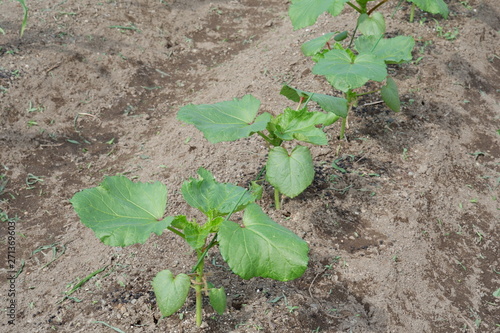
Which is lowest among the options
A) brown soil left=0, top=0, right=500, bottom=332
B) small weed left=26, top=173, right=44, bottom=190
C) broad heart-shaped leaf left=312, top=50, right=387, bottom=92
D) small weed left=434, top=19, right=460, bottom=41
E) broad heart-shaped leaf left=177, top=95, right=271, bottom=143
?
small weed left=26, top=173, right=44, bottom=190

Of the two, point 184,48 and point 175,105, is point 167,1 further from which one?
point 175,105

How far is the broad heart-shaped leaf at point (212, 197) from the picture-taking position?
6.82 ft

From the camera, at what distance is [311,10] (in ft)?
10.9

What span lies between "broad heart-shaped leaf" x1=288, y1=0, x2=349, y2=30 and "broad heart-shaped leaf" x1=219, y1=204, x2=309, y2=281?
182 centimetres

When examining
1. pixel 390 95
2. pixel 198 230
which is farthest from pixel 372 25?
pixel 198 230

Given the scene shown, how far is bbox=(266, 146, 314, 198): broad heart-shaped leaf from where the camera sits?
2529 mm

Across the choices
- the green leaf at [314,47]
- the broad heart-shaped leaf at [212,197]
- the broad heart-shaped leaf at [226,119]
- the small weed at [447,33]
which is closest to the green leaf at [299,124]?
the broad heart-shaped leaf at [226,119]

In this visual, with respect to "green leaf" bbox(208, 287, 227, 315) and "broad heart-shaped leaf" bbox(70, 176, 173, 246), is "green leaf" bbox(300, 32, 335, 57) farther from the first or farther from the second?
"green leaf" bbox(208, 287, 227, 315)

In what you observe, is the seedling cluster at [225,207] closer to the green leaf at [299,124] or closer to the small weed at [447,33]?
the green leaf at [299,124]

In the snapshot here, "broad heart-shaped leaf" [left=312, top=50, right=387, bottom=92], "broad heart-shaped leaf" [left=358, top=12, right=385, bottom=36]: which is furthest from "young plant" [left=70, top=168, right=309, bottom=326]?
"broad heart-shaped leaf" [left=358, top=12, right=385, bottom=36]

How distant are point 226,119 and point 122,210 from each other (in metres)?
0.77

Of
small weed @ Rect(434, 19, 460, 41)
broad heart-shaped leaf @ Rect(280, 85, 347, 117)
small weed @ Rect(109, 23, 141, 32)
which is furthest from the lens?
small weed @ Rect(109, 23, 141, 32)

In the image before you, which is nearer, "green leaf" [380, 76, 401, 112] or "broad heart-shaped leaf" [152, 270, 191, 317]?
"broad heart-shaped leaf" [152, 270, 191, 317]

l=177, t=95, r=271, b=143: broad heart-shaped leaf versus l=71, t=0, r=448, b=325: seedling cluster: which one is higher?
l=177, t=95, r=271, b=143: broad heart-shaped leaf
